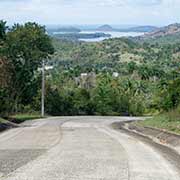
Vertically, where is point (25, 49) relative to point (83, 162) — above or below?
below

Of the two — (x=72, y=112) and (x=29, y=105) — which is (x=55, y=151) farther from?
(x=72, y=112)

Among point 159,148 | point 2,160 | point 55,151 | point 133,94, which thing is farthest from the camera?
point 133,94

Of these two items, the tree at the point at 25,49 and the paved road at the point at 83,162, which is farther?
the tree at the point at 25,49

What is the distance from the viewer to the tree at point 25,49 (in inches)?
2778

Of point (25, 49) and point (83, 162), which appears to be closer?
point (83, 162)

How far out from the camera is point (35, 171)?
12.7m

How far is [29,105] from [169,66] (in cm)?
10831

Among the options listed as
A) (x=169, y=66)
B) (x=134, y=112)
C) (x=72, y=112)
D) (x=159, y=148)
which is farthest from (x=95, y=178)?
(x=169, y=66)

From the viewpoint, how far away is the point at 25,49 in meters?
71.1

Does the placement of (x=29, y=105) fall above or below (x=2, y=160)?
below

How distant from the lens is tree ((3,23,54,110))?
7056cm

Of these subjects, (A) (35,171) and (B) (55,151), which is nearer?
(A) (35,171)

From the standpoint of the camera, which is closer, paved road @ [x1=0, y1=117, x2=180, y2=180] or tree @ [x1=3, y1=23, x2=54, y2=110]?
paved road @ [x1=0, y1=117, x2=180, y2=180]

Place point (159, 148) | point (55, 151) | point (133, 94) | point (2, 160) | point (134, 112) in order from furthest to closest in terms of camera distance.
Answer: point (133, 94), point (134, 112), point (159, 148), point (55, 151), point (2, 160)
